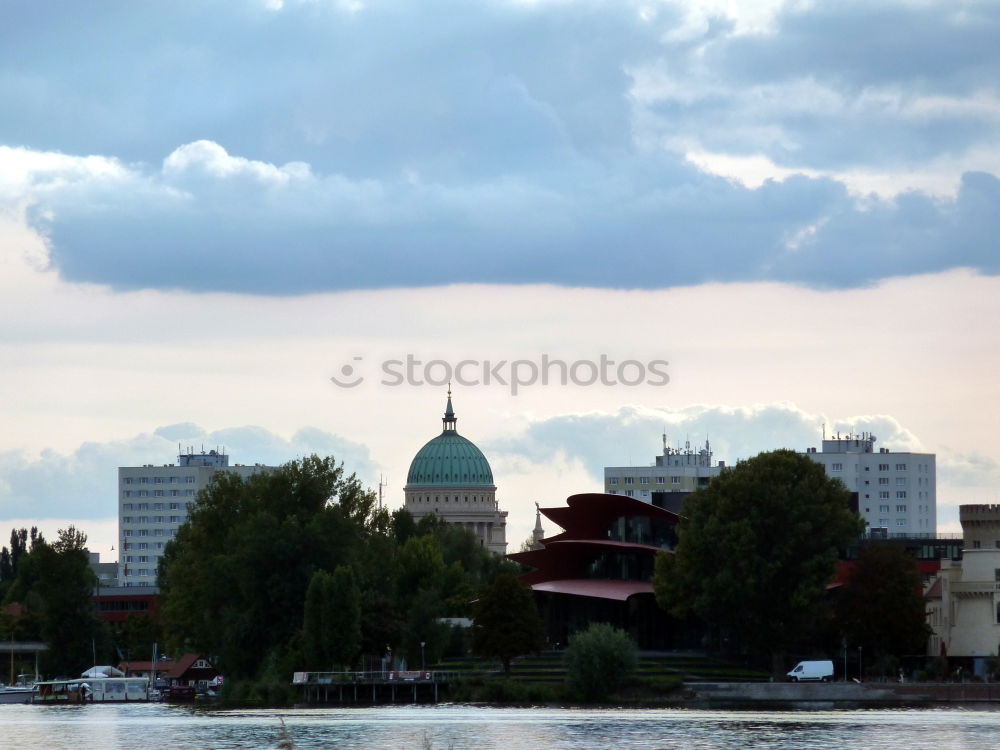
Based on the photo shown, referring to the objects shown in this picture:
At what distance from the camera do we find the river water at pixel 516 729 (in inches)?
3332

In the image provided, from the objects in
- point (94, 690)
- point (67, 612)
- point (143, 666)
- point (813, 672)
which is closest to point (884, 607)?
point (813, 672)

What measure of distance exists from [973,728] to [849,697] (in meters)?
24.0

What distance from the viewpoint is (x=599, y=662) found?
115312mm

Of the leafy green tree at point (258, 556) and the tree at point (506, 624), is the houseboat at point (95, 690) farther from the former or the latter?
the tree at point (506, 624)

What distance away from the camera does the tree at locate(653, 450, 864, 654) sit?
123 meters

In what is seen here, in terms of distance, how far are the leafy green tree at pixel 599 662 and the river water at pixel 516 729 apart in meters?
5.29

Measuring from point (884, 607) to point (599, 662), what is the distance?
19.5 m

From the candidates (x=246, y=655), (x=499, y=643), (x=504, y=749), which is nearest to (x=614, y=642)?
(x=499, y=643)

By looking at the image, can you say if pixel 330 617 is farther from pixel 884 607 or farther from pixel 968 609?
pixel 968 609

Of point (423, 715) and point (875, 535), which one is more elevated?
point (875, 535)

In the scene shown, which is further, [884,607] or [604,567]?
[604,567]

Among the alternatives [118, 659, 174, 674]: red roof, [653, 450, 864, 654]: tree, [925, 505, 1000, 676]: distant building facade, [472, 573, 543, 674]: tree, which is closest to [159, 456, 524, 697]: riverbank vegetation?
[472, 573, 543, 674]: tree

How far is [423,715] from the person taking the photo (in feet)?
344

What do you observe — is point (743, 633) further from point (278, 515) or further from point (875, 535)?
point (875, 535)
